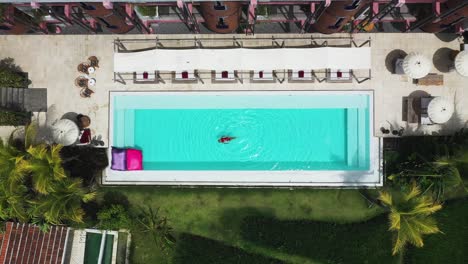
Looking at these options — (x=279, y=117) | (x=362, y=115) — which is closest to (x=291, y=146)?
(x=279, y=117)

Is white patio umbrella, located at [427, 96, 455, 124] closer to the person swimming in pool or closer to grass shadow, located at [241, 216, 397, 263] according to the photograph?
grass shadow, located at [241, 216, 397, 263]

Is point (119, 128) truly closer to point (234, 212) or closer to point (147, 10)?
point (147, 10)

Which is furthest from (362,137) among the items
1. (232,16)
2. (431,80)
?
(232,16)

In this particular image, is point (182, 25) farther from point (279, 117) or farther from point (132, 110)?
point (279, 117)

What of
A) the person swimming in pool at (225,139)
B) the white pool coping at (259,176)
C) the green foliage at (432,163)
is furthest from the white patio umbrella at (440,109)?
the person swimming in pool at (225,139)

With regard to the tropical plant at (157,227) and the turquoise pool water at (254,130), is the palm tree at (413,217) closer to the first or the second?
the turquoise pool water at (254,130)

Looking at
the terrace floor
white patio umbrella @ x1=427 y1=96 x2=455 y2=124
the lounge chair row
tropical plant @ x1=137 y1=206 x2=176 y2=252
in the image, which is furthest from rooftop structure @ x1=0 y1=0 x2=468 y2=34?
tropical plant @ x1=137 y1=206 x2=176 y2=252
